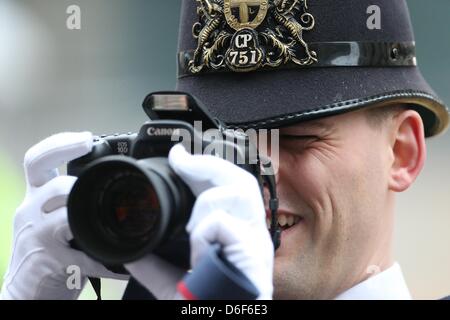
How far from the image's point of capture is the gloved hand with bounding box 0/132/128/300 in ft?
3.50

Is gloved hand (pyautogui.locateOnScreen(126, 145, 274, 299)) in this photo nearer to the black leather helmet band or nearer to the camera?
the camera

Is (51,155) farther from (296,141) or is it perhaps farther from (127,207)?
(296,141)

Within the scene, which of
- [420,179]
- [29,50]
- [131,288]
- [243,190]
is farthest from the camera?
[29,50]

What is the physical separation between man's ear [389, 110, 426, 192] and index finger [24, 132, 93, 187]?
0.44m

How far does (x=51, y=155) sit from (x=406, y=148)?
515 millimetres

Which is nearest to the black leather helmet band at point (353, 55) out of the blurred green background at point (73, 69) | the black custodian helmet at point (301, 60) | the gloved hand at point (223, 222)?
the black custodian helmet at point (301, 60)

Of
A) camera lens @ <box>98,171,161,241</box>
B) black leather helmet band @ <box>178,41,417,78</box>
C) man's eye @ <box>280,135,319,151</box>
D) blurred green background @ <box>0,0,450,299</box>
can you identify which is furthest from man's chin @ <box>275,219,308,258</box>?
blurred green background @ <box>0,0,450,299</box>

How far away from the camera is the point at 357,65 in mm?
1207

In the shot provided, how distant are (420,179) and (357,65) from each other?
152 centimetres

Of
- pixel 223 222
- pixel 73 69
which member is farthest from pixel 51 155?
pixel 73 69

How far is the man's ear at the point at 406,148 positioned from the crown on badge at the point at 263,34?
17 centimetres

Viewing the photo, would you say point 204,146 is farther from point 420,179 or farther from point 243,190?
point 420,179
